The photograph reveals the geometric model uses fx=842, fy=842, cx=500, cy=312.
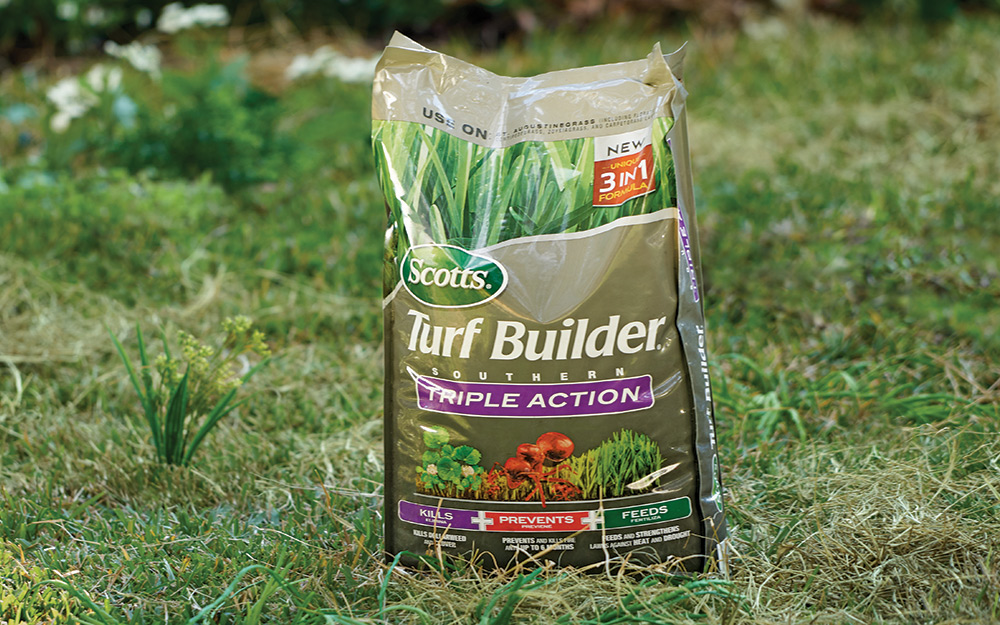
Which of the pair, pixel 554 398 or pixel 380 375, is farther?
pixel 380 375

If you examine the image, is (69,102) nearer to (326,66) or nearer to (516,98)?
(326,66)

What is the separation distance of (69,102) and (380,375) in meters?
2.41

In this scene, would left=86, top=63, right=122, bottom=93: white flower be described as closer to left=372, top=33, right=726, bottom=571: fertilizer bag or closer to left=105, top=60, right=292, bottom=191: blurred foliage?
left=105, top=60, right=292, bottom=191: blurred foliage

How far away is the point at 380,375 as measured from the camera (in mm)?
2357

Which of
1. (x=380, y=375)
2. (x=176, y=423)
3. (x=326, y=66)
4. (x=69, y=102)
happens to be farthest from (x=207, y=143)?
(x=176, y=423)

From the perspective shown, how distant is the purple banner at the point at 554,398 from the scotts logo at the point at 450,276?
15 centimetres

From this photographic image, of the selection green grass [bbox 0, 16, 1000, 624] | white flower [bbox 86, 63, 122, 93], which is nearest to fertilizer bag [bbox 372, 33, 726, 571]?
green grass [bbox 0, 16, 1000, 624]

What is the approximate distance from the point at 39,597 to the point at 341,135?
2818 millimetres

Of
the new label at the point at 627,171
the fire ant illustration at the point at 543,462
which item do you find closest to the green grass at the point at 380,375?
the fire ant illustration at the point at 543,462

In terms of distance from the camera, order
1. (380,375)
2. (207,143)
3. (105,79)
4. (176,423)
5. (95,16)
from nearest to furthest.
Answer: (176,423)
(380,375)
(207,143)
(105,79)
(95,16)

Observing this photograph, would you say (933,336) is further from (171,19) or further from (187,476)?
(171,19)

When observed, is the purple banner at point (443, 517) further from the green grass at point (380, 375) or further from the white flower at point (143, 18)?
the white flower at point (143, 18)

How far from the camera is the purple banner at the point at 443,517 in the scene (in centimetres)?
146

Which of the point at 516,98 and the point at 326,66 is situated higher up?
the point at 516,98
